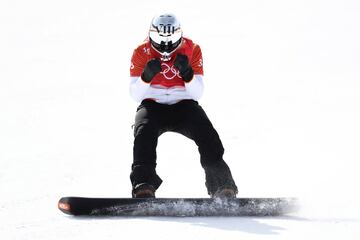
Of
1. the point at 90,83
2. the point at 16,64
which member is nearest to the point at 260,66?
the point at 90,83

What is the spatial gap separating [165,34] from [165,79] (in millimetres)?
455

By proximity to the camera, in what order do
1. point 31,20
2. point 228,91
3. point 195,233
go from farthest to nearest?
point 31,20
point 228,91
point 195,233

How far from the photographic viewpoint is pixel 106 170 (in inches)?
373

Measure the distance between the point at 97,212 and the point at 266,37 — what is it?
17471 mm

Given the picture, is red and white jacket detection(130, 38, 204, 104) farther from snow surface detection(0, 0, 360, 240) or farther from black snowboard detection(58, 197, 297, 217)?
black snowboard detection(58, 197, 297, 217)

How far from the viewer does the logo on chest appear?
7.33 meters

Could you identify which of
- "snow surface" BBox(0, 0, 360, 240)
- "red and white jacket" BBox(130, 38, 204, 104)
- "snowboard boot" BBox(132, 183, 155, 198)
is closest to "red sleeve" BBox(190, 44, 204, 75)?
"red and white jacket" BBox(130, 38, 204, 104)

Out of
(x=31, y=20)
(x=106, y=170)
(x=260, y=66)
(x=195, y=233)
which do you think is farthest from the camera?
(x=31, y=20)

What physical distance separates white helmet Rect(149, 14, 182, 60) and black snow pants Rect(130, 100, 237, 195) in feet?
1.72

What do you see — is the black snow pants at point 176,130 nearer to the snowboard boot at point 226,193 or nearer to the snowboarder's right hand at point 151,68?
the snowboard boot at point 226,193

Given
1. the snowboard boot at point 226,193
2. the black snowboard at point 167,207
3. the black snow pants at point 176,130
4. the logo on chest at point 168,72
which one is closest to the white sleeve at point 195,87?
the black snow pants at point 176,130

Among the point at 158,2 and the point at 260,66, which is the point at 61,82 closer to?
the point at 260,66

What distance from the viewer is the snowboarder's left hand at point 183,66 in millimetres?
7004

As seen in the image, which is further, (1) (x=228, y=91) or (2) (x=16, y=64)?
(2) (x=16, y=64)
